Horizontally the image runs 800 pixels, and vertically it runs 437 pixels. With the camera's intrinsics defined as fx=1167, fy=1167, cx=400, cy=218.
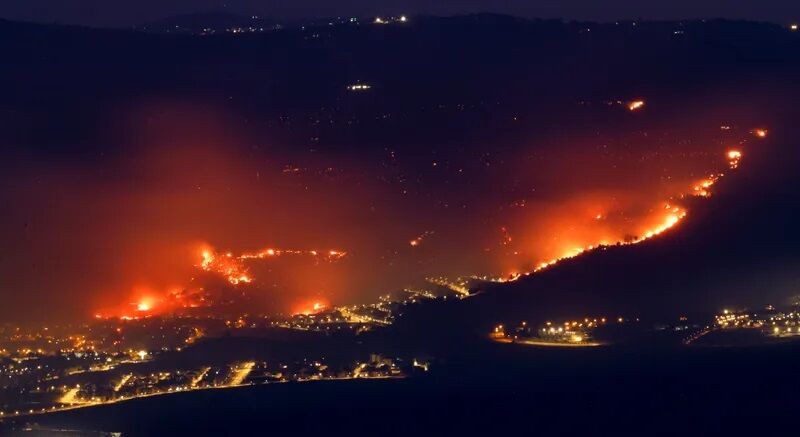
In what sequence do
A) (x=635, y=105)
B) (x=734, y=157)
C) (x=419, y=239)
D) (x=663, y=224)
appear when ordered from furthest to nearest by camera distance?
(x=635, y=105) < (x=734, y=157) < (x=419, y=239) < (x=663, y=224)

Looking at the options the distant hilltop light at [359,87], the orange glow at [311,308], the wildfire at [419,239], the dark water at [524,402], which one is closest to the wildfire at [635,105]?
the distant hilltop light at [359,87]

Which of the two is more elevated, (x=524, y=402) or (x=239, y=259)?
(x=239, y=259)

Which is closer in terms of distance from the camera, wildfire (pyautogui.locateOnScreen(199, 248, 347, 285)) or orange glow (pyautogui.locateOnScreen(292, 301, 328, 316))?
orange glow (pyautogui.locateOnScreen(292, 301, 328, 316))

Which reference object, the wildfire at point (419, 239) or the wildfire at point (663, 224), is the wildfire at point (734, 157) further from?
the wildfire at point (419, 239)

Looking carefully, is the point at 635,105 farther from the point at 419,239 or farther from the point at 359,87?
the point at 419,239

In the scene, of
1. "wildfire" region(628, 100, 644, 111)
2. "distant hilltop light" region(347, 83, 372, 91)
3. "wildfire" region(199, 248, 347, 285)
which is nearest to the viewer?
"wildfire" region(199, 248, 347, 285)

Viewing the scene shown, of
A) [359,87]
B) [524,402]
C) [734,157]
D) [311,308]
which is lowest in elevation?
[524,402]

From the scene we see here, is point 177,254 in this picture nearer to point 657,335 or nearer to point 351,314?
point 351,314

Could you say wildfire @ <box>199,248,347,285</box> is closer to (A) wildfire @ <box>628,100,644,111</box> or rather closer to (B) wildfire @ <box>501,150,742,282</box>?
(B) wildfire @ <box>501,150,742,282</box>

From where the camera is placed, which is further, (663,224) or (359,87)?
(359,87)

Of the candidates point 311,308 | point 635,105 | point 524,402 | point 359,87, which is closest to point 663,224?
point 311,308

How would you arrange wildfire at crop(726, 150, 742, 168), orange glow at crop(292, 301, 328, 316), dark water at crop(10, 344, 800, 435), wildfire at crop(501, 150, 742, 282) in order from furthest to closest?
wildfire at crop(726, 150, 742, 168) → wildfire at crop(501, 150, 742, 282) → orange glow at crop(292, 301, 328, 316) → dark water at crop(10, 344, 800, 435)

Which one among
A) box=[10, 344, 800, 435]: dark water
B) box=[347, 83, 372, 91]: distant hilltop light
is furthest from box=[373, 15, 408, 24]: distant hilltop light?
box=[10, 344, 800, 435]: dark water
